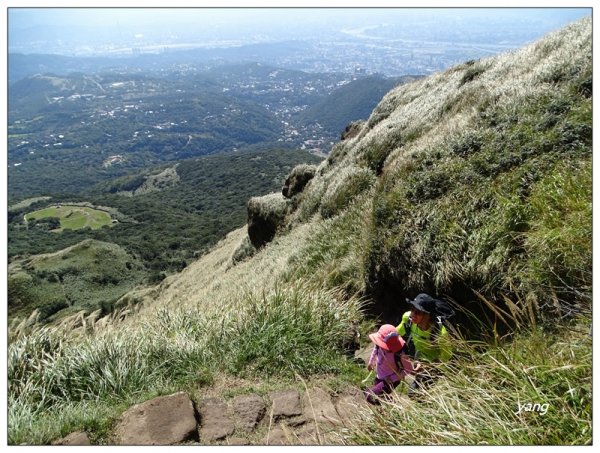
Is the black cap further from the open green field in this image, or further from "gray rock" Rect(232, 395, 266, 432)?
the open green field

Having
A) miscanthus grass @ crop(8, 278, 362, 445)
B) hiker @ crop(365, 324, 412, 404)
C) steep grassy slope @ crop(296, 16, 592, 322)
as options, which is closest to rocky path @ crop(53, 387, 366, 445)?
miscanthus grass @ crop(8, 278, 362, 445)

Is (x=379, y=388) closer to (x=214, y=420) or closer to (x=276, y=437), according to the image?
(x=276, y=437)

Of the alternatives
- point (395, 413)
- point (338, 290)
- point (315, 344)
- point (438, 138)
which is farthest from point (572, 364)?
point (438, 138)

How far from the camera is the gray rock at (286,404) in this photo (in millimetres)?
4957

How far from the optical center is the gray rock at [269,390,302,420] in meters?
4.96

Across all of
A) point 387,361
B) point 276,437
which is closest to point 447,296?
point 387,361

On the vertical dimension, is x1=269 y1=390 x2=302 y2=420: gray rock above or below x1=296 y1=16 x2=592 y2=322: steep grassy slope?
below

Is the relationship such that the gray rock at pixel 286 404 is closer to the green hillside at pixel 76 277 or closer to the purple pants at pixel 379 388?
the purple pants at pixel 379 388

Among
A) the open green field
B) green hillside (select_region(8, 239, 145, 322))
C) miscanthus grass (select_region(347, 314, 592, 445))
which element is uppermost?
miscanthus grass (select_region(347, 314, 592, 445))

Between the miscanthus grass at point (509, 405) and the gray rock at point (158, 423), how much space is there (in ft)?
5.93

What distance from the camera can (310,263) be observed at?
10992 mm

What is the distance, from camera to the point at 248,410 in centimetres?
496

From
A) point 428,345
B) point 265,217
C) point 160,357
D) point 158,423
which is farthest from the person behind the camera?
point 265,217

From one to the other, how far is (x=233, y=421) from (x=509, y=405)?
2.89 meters
